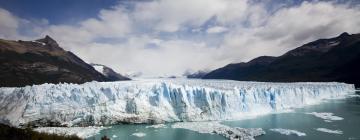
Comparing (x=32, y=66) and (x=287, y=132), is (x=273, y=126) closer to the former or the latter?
(x=287, y=132)

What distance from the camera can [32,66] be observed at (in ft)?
230

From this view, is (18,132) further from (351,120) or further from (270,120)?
(351,120)

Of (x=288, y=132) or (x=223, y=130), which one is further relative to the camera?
(x=223, y=130)

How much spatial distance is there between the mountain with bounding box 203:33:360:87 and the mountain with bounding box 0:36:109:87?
56.2 metres

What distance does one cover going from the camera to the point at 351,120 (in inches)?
755

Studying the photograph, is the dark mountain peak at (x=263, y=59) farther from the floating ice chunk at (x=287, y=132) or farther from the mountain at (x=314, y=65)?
the floating ice chunk at (x=287, y=132)

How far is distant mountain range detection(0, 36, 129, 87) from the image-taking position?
6021cm

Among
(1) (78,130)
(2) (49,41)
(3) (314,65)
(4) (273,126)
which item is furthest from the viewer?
(2) (49,41)

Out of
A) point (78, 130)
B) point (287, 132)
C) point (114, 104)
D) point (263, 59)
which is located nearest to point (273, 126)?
point (287, 132)

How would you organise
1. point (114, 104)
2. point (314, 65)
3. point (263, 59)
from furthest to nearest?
point (263, 59) → point (314, 65) → point (114, 104)

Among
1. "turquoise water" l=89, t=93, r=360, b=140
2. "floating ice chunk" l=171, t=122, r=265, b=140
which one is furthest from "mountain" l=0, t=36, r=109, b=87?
"floating ice chunk" l=171, t=122, r=265, b=140

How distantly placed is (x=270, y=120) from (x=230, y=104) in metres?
2.94

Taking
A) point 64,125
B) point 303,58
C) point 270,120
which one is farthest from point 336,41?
point 64,125

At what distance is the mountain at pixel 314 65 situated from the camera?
74.8 meters
